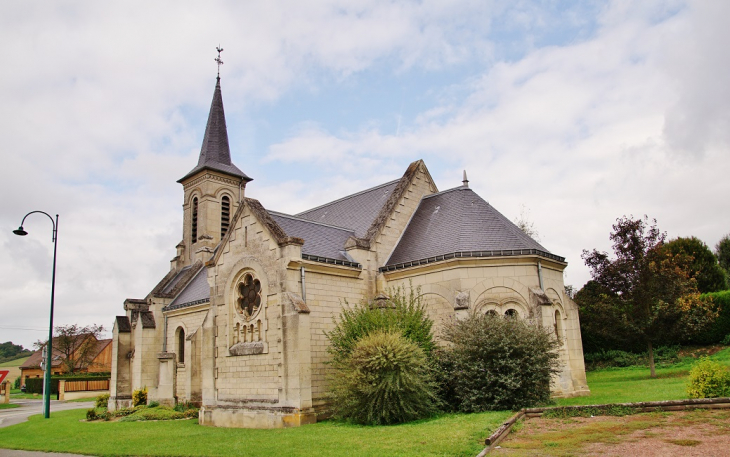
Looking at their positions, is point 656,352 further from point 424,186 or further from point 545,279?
point 424,186

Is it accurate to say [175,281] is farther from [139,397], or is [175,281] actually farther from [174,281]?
[139,397]

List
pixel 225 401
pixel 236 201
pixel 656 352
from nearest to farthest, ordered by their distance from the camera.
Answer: pixel 225 401
pixel 656 352
pixel 236 201

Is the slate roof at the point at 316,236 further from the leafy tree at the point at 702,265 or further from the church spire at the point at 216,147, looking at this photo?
the leafy tree at the point at 702,265

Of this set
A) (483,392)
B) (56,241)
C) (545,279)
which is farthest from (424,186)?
(56,241)

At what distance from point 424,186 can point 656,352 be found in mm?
18387

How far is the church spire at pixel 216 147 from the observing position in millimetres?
38750

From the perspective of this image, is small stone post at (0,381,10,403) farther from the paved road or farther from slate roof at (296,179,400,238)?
slate roof at (296,179,400,238)

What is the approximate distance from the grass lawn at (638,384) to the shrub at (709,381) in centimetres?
93

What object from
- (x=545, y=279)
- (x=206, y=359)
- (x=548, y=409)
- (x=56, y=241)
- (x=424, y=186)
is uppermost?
(x=424, y=186)

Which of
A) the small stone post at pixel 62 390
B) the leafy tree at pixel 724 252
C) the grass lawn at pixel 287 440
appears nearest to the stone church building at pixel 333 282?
the grass lawn at pixel 287 440

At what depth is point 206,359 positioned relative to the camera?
2108 centimetres

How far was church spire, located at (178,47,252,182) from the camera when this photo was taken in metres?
38.8

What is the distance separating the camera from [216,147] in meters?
40.0

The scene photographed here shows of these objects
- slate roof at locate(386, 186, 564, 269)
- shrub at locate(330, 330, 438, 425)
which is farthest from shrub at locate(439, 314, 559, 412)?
slate roof at locate(386, 186, 564, 269)
